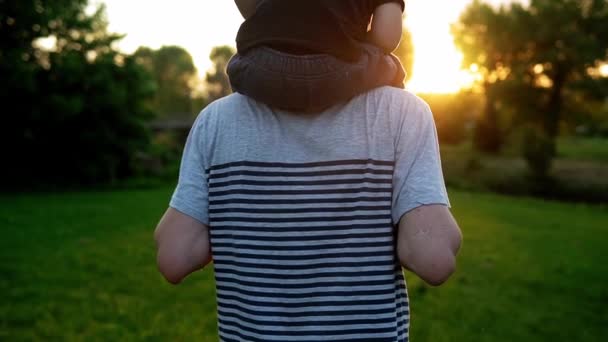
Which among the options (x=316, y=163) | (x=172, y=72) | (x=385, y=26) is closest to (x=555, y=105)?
(x=385, y=26)

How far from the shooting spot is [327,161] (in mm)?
1143

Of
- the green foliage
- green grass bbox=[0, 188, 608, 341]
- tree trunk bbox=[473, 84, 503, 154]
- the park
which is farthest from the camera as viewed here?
tree trunk bbox=[473, 84, 503, 154]

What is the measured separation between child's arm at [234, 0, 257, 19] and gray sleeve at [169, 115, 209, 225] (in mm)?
315

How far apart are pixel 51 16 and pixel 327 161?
19.7m

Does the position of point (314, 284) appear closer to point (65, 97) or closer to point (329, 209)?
point (329, 209)

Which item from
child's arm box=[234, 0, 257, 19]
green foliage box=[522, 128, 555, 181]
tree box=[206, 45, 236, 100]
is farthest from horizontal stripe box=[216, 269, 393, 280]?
tree box=[206, 45, 236, 100]

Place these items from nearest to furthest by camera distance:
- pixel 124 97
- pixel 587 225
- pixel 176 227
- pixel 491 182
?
pixel 176 227
pixel 587 225
pixel 124 97
pixel 491 182

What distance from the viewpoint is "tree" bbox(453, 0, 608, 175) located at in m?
24.5

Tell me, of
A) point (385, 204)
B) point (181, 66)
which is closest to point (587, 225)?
point (385, 204)

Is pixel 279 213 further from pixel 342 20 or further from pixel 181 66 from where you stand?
pixel 181 66

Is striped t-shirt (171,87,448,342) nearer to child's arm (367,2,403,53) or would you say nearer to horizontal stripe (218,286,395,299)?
horizontal stripe (218,286,395,299)

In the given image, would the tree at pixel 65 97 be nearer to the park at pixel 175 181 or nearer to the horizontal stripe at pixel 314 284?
the park at pixel 175 181

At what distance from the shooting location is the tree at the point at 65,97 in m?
17.0

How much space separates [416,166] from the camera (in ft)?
3.71
